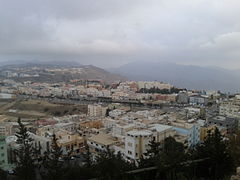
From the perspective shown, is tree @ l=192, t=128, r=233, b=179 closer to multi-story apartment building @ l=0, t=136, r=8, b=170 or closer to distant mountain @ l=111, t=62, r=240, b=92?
multi-story apartment building @ l=0, t=136, r=8, b=170

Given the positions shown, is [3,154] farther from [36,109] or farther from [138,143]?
[36,109]

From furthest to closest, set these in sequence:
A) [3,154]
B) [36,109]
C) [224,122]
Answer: [36,109], [224,122], [3,154]

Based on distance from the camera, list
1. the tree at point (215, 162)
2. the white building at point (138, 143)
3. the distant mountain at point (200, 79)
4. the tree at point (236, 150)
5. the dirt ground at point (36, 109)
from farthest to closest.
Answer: the distant mountain at point (200, 79) → the dirt ground at point (36, 109) → the white building at point (138, 143) → the tree at point (215, 162) → the tree at point (236, 150)

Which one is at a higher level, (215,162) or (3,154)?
(215,162)

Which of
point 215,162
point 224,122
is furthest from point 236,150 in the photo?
point 224,122

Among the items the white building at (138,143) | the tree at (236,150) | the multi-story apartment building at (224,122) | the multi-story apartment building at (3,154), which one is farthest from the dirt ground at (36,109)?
the tree at (236,150)

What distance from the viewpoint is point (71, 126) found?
19.2 meters

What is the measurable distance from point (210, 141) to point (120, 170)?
3.02m

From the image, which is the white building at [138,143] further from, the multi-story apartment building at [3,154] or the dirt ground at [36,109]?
the dirt ground at [36,109]

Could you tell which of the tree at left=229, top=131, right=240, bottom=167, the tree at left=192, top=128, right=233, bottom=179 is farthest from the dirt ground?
the tree at left=229, top=131, right=240, bottom=167

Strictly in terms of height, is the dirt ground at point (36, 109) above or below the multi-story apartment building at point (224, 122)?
below

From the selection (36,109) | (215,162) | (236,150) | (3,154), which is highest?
(236,150)

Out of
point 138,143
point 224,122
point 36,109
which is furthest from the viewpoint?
point 36,109

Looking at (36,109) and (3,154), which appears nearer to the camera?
(3,154)
